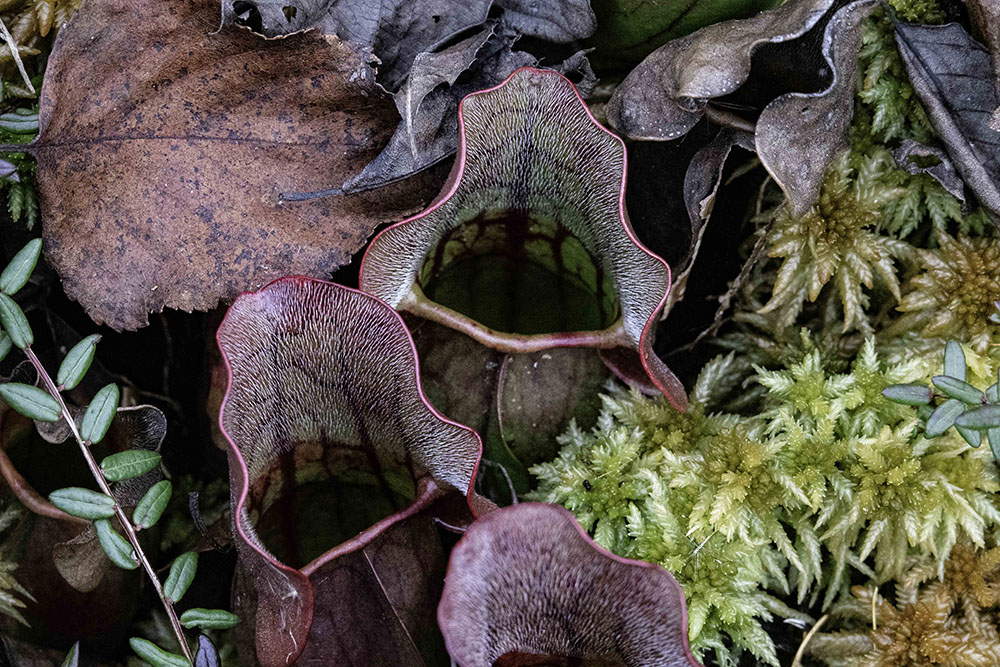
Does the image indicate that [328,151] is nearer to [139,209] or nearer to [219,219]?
[219,219]

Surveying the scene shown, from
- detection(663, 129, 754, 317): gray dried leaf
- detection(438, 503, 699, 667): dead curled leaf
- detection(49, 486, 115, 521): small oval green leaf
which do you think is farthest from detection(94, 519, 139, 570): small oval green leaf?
detection(663, 129, 754, 317): gray dried leaf

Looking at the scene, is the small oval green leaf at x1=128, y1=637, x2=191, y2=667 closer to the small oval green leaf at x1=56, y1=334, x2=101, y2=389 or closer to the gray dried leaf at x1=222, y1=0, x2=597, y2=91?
the small oval green leaf at x1=56, y1=334, x2=101, y2=389

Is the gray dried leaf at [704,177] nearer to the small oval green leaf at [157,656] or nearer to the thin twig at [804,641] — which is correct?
the thin twig at [804,641]

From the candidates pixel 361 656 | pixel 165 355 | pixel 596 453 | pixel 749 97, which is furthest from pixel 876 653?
pixel 165 355

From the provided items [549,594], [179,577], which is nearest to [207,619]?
[179,577]

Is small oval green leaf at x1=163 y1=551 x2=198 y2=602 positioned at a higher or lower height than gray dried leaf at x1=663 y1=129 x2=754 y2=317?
lower
